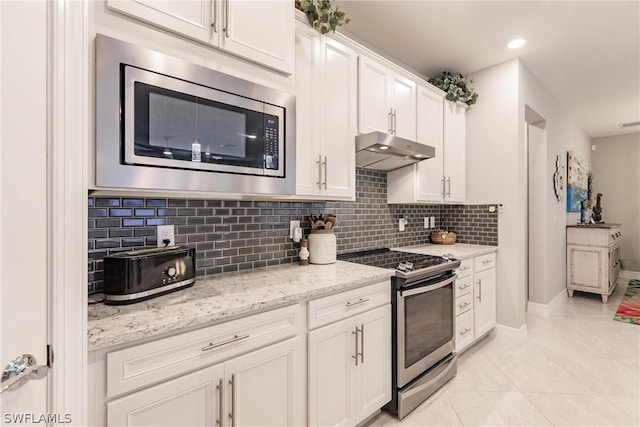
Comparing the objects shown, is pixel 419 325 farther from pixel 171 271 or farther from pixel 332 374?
pixel 171 271

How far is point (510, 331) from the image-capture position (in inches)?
118

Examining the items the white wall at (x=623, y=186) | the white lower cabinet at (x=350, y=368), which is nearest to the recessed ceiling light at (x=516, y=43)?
the white lower cabinet at (x=350, y=368)

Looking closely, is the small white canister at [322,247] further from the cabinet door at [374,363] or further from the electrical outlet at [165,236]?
the electrical outlet at [165,236]

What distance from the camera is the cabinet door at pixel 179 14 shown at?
1061 millimetres

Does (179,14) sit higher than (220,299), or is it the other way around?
(179,14)

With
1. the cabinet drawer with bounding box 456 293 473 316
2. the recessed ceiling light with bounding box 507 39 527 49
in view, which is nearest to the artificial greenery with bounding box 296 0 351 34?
the recessed ceiling light with bounding box 507 39 527 49

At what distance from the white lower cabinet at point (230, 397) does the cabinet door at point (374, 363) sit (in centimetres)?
42

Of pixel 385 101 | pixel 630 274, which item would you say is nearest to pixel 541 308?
pixel 385 101

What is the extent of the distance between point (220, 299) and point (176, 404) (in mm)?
370

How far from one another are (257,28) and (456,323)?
247cm

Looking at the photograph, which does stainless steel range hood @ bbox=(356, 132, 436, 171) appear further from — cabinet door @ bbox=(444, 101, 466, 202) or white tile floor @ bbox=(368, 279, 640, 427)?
white tile floor @ bbox=(368, 279, 640, 427)

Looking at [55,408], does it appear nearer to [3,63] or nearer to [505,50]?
[3,63]

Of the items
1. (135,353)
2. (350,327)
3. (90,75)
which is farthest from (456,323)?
(90,75)

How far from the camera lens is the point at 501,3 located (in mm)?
2146
